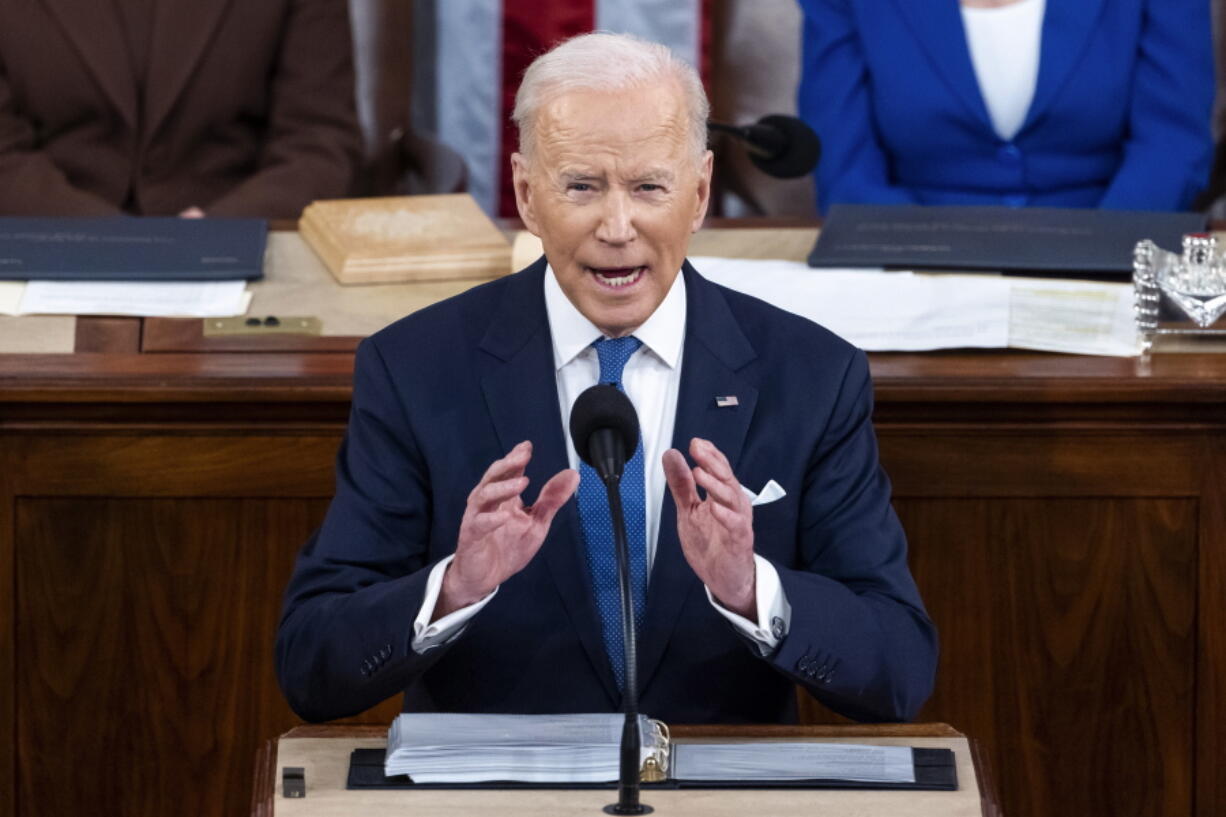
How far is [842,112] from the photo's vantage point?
380cm

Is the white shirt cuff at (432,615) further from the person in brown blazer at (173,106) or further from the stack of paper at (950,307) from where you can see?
the person in brown blazer at (173,106)

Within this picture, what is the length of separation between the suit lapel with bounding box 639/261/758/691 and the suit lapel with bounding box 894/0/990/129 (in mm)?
1759

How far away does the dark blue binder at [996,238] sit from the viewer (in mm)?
2881

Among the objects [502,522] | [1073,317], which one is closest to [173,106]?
[1073,317]

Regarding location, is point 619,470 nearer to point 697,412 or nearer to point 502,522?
point 502,522

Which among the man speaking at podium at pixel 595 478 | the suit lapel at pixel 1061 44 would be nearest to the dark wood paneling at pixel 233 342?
the man speaking at podium at pixel 595 478

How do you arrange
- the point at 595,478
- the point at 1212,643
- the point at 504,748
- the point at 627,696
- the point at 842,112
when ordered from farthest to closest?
the point at 842,112 < the point at 1212,643 < the point at 595,478 < the point at 504,748 < the point at 627,696

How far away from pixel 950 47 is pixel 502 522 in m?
2.33

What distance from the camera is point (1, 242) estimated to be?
2955 millimetres

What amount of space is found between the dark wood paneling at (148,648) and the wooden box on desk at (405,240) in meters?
0.53

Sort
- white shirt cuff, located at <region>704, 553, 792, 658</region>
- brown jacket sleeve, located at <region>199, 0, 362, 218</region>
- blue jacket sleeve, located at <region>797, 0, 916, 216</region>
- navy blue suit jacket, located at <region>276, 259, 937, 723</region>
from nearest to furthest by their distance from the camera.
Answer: white shirt cuff, located at <region>704, 553, 792, 658</region>, navy blue suit jacket, located at <region>276, 259, 937, 723</region>, blue jacket sleeve, located at <region>797, 0, 916, 216</region>, brown jacket sleeve, located at <region>199, 0, 362, 218</region>

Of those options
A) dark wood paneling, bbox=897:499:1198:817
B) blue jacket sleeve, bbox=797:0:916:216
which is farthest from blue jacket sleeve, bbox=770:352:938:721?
blue jacket sleeve, bbox=797:0:916:216

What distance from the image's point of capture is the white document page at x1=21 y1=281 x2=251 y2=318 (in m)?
2.69

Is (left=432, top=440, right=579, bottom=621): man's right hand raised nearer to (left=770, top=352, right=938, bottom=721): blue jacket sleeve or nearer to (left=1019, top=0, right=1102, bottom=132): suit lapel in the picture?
(left=770, top=352, right=938, bottom=721): blue jacket sleeve
